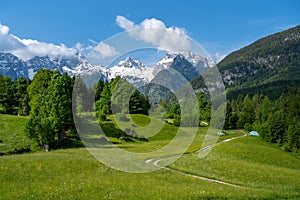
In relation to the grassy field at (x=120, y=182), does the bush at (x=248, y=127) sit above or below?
above

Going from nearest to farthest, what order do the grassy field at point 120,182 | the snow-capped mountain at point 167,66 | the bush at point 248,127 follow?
the grassy field at point 120,182
the snow-capped mountain at point 167,66
the bush at point 248,127

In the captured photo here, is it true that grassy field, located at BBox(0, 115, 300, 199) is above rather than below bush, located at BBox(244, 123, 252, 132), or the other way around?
below

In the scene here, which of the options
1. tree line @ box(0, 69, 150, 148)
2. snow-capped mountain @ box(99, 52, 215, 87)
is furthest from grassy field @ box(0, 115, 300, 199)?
tree line @ box(0, 69, 150, 148)

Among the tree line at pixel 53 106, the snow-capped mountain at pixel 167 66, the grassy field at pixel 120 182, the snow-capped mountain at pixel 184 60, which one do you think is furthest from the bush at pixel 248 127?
the snow-capped mountain at pixel 184 60

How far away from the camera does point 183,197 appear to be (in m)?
19.6

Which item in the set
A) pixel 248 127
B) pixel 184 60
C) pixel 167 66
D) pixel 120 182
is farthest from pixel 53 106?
pixel 248 127

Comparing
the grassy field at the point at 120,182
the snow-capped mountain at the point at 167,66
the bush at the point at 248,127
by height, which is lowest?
the grassy field at the point at 120,182

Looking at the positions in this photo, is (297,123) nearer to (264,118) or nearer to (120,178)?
(264,118)

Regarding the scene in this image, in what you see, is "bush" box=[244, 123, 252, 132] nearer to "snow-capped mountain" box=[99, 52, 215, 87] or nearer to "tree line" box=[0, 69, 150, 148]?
"tree line" box=[0, 69, 150, 148]

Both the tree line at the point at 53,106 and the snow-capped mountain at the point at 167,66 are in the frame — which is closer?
the snow-capped mountain at the point at 167,66

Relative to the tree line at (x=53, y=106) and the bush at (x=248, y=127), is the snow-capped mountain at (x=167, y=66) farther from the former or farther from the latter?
the bush at (x=248, y=127)

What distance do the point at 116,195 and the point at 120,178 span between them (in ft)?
22.7

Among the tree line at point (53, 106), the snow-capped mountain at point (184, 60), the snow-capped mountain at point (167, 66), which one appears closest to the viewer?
the snow-capped mountain at point (167, 66)

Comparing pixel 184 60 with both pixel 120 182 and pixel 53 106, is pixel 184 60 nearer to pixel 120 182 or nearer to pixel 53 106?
pixel 120 182
